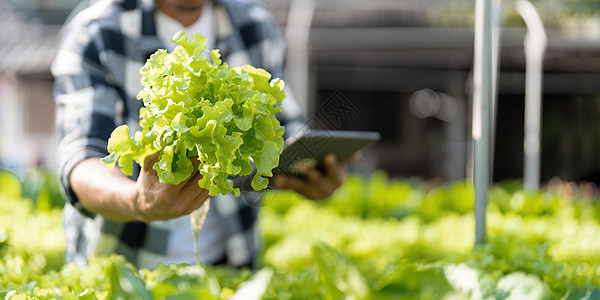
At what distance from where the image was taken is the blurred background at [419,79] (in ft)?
29.7

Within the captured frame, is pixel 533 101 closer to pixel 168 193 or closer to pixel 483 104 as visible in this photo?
pixel 483 104

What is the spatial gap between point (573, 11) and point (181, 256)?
7.55m

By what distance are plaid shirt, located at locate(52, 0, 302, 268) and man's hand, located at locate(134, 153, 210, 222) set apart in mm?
409

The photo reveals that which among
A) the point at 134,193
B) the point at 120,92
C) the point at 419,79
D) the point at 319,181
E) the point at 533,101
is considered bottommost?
the point at 419,79

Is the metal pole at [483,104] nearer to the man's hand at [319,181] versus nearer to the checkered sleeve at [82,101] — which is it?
the man's hand at [319,181]

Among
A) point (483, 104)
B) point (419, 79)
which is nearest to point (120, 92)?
point (483, 104)

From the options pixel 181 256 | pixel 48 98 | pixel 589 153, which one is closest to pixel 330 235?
pixel 181 256

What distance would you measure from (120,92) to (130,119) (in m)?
0.09

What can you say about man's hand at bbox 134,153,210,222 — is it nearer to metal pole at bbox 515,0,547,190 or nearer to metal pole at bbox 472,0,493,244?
metal pole at bbox 472,0,493,244

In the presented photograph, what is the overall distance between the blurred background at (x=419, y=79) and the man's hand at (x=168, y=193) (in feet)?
21.5

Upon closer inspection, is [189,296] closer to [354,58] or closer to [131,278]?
[131,278]

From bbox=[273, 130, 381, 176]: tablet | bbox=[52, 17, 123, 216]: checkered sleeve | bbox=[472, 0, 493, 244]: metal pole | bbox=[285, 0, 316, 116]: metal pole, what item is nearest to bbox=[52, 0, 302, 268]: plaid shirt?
bbox=[52, 17, 123, 216]: checkered sleeve

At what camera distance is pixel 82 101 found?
1745 mm

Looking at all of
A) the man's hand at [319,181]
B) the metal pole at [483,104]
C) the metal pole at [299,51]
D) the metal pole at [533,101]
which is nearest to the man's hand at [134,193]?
the man's hand at [319,181]
